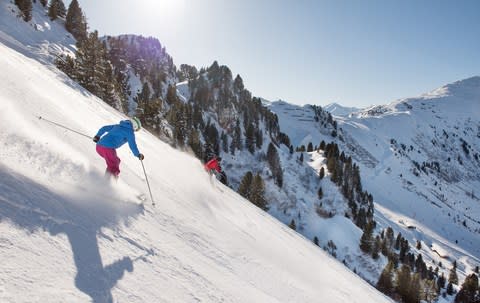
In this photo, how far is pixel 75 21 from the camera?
71.4 meters

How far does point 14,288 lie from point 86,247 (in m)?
1.61

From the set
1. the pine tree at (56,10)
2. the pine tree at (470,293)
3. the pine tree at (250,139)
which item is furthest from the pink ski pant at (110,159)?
the pine tree at (470,293)

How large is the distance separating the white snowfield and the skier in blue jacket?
0.43 metres

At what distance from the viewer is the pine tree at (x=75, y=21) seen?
232ft

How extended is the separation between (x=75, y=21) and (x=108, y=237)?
82.6 metres

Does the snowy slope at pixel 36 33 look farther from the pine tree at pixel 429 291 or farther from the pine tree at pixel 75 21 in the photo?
the pine tree at pixel 429 291

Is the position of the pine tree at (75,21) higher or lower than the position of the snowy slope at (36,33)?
higher

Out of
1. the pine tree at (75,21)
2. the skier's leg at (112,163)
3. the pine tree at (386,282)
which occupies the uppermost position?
the pine tree at (75,21)

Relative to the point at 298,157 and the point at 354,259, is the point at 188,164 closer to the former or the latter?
the point at 354,259

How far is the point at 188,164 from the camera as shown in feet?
66.4

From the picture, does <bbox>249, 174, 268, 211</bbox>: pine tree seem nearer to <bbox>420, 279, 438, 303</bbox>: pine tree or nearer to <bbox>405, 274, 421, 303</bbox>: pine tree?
<bbox>405, 274, 421, 303</bbox>: pine tree

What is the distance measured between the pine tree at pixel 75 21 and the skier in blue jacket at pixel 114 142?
250 ft

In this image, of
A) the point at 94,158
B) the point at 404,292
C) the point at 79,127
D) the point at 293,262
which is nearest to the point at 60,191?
the point at 94,158

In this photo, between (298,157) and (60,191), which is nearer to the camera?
(60,191)
